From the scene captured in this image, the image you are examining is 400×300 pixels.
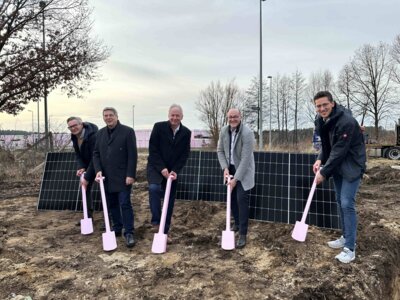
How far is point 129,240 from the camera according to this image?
488 centimetres

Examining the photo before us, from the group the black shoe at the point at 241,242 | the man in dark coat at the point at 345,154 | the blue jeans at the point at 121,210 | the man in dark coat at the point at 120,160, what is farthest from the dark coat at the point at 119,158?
the man in dark coat at the point at 345,154

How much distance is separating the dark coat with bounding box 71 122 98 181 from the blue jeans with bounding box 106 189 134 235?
0.66 metres

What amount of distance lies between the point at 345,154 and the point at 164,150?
2303 mm

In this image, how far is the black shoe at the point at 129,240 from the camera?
4.83 m

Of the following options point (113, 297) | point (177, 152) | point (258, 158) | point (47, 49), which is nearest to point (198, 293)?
point (113, 297)

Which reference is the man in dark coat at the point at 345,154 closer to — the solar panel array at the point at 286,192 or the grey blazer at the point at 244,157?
the grey blazer at the point at 244,157

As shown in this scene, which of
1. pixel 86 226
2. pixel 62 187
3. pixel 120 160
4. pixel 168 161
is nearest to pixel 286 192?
pixel 168 161

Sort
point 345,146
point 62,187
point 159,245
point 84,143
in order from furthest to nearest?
point 62,187 < point 84,143 < point 159,245 < point 345,146

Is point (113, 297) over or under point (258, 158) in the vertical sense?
under

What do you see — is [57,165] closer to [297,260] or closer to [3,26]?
[297,260]

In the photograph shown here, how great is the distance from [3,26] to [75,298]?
480 inches

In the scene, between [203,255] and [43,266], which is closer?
[43,266]

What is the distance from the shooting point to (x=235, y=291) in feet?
12.1

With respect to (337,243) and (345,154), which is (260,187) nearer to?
(337,243)
